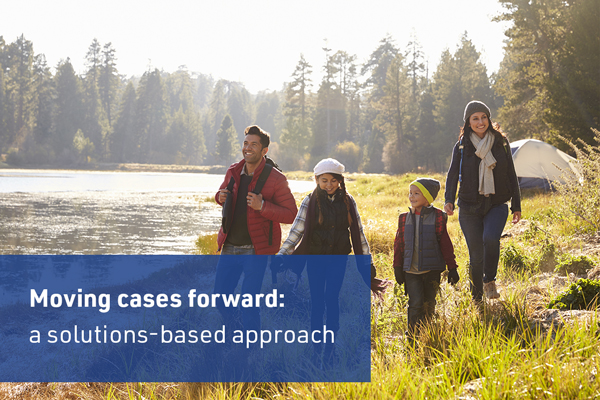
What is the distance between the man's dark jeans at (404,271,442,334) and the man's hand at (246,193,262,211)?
142cm

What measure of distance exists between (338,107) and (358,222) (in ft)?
232

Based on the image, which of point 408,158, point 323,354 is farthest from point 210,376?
point 408,158

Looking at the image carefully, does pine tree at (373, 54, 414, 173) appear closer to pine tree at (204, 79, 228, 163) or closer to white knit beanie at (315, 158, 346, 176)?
white knit beanie at (315, 158, 346, 176)

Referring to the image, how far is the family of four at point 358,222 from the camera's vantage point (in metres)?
3.98

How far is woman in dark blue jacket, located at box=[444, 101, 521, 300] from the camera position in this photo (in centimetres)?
446

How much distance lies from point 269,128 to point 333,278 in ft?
361

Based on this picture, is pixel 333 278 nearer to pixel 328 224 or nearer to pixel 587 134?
pixel 328 224

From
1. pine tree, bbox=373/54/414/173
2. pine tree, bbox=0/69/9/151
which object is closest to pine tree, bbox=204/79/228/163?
pine tree, bbox=0/69/9/151

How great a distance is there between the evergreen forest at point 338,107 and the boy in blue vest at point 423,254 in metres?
15.6

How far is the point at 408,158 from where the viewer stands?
5375 cm

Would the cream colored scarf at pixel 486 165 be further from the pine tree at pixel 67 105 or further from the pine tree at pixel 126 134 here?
the pine tree at pixel 126 134

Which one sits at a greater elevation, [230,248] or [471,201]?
[471,201]

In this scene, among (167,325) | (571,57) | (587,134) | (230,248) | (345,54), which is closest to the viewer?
(230,248)

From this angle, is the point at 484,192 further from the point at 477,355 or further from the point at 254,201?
the point at 254,201
